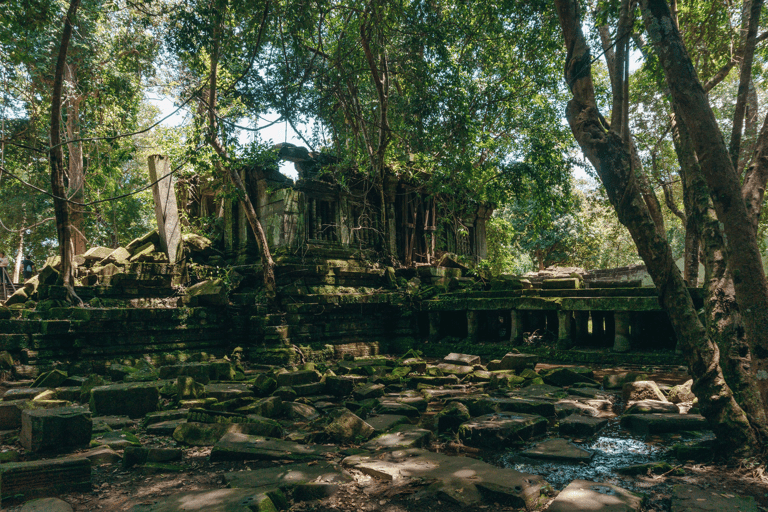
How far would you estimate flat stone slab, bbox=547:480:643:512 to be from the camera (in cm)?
232

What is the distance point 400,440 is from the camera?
12.2ft

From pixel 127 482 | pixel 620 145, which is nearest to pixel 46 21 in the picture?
pixel 127 482

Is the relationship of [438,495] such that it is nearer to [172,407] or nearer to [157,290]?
[172,407]

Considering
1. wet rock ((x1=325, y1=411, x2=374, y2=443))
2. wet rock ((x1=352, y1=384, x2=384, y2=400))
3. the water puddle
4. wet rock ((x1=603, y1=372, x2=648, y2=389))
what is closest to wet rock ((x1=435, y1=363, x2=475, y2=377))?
wet rock ((x1=352, y1=384, x2=384, y2=400))

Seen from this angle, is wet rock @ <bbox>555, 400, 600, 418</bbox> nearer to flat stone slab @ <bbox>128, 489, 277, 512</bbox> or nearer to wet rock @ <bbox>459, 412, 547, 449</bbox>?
wet rock @ <bbox>459, 412, 547, 449</bbox>

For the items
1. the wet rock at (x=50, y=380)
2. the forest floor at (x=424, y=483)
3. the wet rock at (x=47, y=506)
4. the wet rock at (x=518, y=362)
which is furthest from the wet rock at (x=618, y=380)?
the wet rock at (x=50, y=380)

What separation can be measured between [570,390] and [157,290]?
745 centimetres

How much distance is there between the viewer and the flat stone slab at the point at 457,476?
2.62 metres

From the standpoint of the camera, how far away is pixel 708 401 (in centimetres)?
305

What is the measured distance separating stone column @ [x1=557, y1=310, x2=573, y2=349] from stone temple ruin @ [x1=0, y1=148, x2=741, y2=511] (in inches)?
1.5

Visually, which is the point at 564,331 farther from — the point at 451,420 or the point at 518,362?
the point at 451,420

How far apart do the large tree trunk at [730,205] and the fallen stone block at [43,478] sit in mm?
4000

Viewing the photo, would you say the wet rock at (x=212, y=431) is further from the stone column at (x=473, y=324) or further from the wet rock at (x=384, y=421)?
the stone column at (x=473, y=324)

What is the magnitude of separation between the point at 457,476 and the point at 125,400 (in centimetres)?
344
